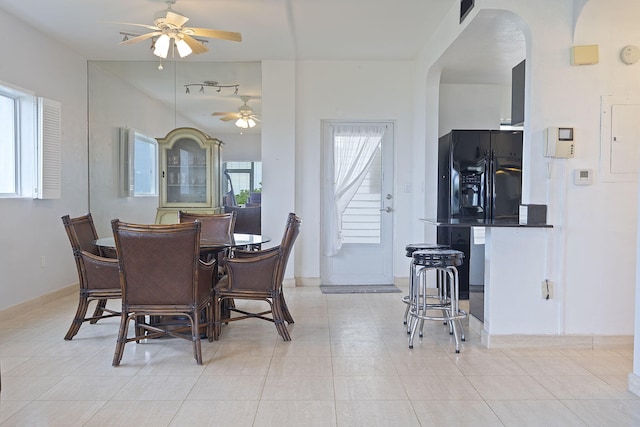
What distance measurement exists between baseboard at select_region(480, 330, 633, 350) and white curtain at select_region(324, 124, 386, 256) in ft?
8.47

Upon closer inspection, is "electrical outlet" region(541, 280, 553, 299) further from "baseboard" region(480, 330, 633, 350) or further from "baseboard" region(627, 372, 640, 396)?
"baseboard" region(627, 372, 640, 396)

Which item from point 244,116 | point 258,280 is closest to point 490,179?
point 258,280

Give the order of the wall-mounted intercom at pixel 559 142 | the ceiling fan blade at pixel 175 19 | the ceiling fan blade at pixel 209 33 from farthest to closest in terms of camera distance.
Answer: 1. the ceiling fan blade at pixel 209 33
2. the ceiling fan blade at pixel 175 19
3. the wall-mounted intercom at pixel 559 142

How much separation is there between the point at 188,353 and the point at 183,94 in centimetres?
335

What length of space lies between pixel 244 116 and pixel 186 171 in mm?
916

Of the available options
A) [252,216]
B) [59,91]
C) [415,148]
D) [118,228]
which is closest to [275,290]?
[118,228]

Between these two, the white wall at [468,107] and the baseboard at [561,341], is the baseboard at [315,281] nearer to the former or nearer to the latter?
the white wall at [468,107]

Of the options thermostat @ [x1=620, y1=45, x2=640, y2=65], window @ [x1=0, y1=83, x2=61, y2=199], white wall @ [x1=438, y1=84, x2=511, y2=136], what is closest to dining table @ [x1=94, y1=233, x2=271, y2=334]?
window @ [x1=0, y1=83, x2=61, y2=199]

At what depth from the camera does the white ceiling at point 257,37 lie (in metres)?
3.85

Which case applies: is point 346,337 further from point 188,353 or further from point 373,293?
point 373,293

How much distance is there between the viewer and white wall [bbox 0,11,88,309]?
159 inches

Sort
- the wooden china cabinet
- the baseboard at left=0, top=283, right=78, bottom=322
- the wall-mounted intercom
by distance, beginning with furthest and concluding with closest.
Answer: the wooden china cabinet → the baseboard at left=0, top=283, right=78, bottom=322 → the wall-mounted intercom

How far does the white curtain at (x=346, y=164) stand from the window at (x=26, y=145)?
9.67 feet

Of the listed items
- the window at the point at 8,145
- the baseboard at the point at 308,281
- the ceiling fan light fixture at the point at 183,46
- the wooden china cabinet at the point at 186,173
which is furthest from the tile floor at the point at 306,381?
the ceiling fan light fixture at the point at 183,46
